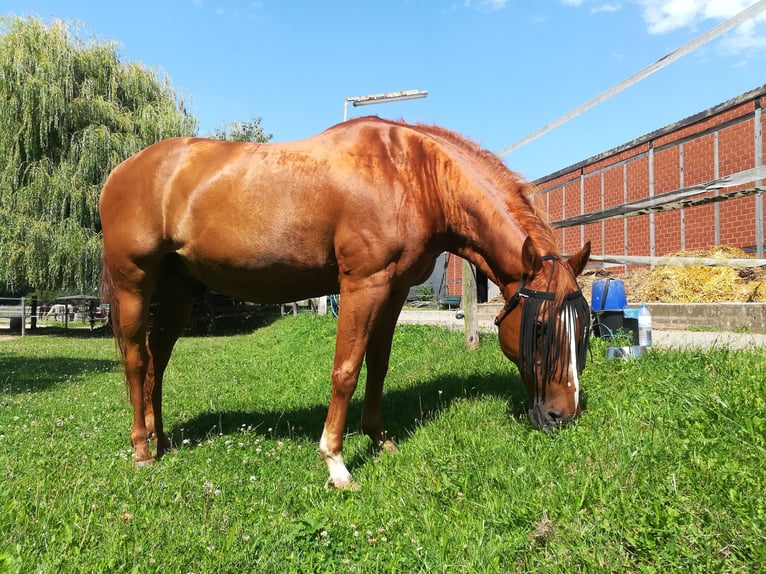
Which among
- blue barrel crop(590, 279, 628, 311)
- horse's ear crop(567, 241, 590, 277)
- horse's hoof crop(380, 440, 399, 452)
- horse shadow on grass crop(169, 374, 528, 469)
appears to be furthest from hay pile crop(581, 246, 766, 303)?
horse's hoof crop(380, 440, 399, 452)

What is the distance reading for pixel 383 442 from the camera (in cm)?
350

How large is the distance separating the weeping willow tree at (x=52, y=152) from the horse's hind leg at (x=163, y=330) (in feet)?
45.5

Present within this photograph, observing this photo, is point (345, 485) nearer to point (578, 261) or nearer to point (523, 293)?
point (523, 293)

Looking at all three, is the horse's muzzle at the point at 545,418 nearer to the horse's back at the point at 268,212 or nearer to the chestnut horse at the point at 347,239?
the chestnut horse at the point at 347,239

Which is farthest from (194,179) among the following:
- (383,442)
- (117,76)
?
(117,76)

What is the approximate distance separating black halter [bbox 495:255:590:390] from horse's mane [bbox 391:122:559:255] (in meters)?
0.16

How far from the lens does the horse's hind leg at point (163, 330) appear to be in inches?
153

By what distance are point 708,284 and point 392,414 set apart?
28.3 ft

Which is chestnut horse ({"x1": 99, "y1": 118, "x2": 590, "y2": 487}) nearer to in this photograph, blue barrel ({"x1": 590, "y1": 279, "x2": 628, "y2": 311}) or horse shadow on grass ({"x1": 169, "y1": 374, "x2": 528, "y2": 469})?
horse shadow on grass ({"x1": 169, "y1": 374, "x2": 528, "y2": 469})

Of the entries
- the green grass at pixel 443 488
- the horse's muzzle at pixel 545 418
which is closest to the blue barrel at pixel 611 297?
the green grass at pixel 443 488

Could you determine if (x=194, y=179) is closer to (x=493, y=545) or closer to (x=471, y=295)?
(x=493, y=545)

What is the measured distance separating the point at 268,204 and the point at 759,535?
2.80 metres

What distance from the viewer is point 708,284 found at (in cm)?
1001

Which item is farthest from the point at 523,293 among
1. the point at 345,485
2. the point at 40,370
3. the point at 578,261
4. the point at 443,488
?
the point at 40,370
